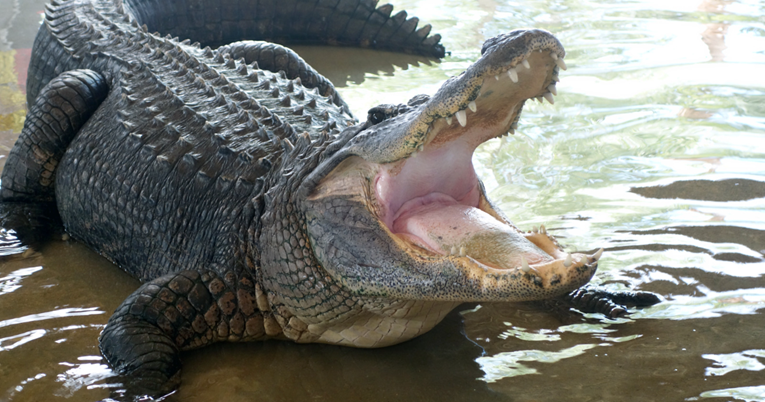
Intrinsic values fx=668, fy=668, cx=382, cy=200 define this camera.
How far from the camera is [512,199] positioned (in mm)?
3822

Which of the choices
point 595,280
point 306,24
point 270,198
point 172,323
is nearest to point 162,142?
point 270,198

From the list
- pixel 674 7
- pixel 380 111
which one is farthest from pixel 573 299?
pixel 674 7

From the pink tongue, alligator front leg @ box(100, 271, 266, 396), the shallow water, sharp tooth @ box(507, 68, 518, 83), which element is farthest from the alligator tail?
sharp tooth @ box(507, 68, 518, 83)

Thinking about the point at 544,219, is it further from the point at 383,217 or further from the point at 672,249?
the point at 383,217

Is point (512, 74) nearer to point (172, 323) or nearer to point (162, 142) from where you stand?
point (172, 323)

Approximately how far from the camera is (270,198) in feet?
8.78

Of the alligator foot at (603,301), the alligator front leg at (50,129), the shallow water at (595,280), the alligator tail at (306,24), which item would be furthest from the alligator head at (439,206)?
the alligator tail at (306,24)

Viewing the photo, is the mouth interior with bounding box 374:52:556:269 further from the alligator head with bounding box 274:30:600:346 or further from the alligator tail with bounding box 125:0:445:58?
the alligator tail with bounding box 125:0:445:58

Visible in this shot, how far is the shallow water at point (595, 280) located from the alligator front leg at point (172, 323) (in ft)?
0.27

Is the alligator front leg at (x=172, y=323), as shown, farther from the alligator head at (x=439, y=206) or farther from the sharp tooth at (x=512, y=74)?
the sharp tooth at (x=512, y=74)

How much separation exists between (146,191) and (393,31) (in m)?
4.18

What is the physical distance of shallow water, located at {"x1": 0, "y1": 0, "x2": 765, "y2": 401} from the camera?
246 cm

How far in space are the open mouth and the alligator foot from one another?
0.68 metres

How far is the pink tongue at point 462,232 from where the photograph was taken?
218cm
